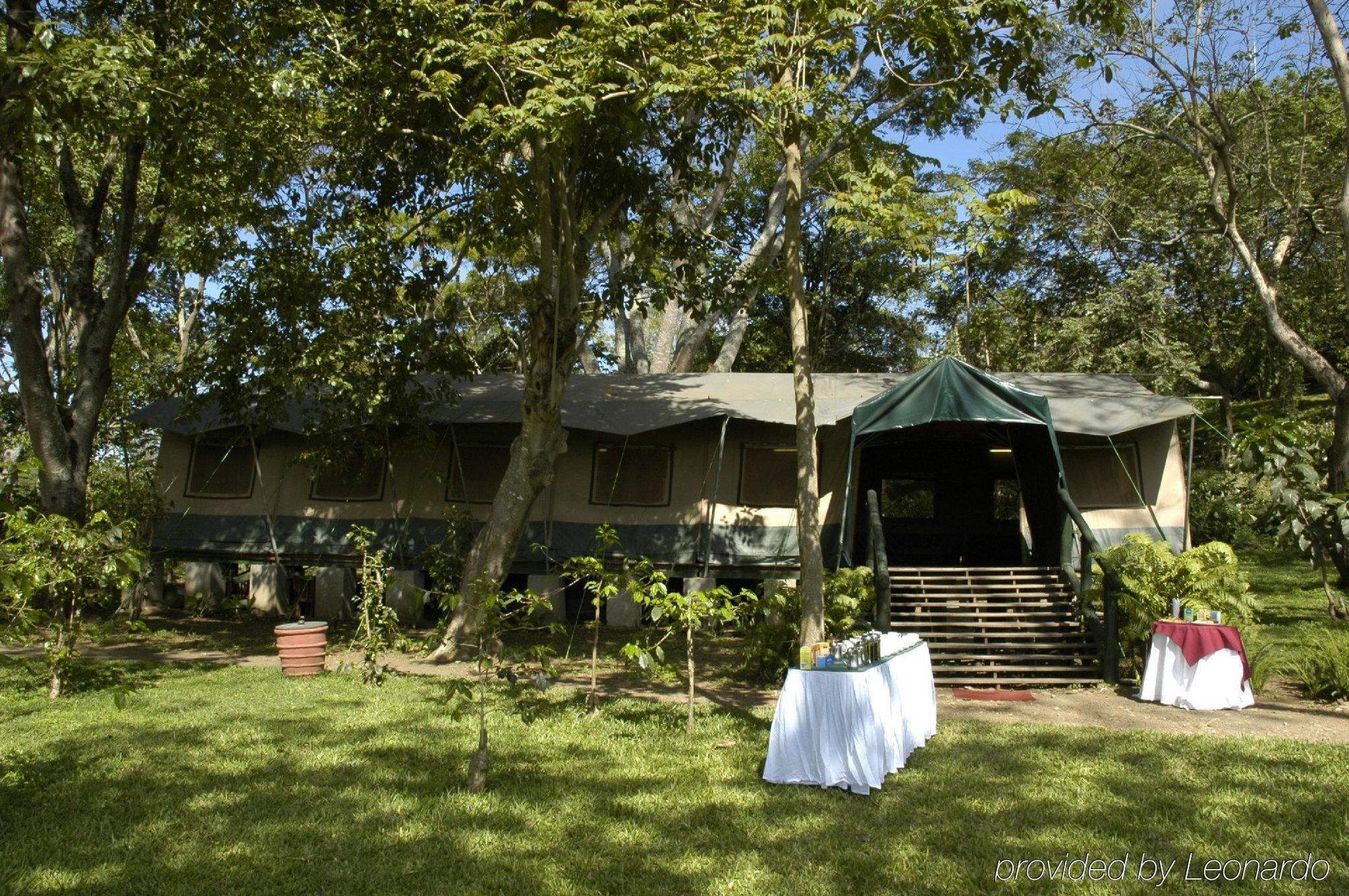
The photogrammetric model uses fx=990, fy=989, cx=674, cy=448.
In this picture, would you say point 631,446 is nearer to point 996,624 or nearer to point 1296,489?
point 996,624

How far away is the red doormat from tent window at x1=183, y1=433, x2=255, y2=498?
10563 millimetres

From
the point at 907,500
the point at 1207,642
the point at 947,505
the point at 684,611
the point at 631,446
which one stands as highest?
the point at 631,446

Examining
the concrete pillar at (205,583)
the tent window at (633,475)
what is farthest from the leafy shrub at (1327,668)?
the concrete pillar at (205,583)

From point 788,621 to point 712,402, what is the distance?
4479mm

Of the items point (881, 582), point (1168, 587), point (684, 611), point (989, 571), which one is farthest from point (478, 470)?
point (1168, 587)

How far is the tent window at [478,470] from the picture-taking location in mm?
13883

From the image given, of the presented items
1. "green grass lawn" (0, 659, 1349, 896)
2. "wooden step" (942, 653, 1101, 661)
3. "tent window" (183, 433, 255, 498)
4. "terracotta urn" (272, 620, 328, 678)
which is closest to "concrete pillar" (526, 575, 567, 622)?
"terracotta urn" (272, 620, 328, 678)

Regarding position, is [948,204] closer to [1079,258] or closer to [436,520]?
[436,520]

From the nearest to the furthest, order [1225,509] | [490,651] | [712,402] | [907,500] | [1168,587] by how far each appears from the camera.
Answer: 1. [490,651]
2. [1168,587]
3. [712,402]
4. [1225,509]
5. [907,500]

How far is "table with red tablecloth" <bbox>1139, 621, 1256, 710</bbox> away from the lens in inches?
295

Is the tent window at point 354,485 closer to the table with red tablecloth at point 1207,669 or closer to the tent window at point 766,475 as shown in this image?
the tent window at point 766,475

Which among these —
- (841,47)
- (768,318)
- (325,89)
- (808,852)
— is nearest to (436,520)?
(325,89)

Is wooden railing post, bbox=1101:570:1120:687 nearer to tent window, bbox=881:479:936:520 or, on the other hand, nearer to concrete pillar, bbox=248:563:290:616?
tent window, bbox=881:479:936:520

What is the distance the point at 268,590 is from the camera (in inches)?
558
